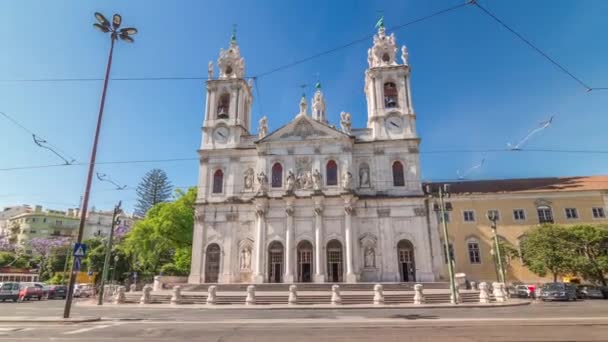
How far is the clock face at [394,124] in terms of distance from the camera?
32469 mm

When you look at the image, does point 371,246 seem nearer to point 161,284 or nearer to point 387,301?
point 387,301

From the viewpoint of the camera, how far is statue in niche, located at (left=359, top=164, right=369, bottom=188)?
3128cm

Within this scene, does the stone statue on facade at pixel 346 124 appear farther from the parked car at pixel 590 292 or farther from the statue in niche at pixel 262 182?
the parked car at pixel 590 292

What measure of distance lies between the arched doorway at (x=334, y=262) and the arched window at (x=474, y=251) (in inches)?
594

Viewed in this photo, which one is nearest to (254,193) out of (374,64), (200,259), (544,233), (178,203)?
(200,259)

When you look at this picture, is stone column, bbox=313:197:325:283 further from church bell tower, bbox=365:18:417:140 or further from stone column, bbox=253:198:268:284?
church bell tower, bbox=365:18:417:140

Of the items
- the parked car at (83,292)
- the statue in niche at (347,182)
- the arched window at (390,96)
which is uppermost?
the arched window at (390,96)

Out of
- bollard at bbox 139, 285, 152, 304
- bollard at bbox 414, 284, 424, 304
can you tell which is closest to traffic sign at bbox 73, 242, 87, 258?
bollard at bbox 139, 285, 152, 304

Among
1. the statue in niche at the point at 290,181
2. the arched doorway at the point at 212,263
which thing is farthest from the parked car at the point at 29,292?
the statue in niche at the point at 290,181

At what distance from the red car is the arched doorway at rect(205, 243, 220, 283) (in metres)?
14.0

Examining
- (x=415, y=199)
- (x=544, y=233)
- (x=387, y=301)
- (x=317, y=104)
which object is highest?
(x=317, y=104)

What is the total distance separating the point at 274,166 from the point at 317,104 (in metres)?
11.5

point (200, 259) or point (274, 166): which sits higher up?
point (274, 166)

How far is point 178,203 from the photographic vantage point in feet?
121
